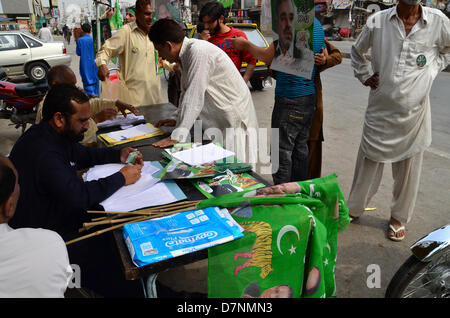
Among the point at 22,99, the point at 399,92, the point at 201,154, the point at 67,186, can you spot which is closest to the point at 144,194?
the point at 67,186

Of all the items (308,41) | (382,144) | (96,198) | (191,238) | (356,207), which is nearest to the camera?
(191,238)

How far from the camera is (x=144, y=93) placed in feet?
11.8

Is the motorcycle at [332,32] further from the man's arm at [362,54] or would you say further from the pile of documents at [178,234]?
the pile of documents at [178,234]

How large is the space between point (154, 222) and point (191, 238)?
7.4 inches

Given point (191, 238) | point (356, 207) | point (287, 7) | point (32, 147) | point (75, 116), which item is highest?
point (287, 7)

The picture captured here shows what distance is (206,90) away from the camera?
7.84ft

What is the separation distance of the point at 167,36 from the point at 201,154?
0.86 meters

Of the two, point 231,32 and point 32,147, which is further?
point 231,32

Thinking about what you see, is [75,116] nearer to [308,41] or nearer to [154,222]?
[154,222]

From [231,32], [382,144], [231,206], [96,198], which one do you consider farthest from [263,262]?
[231,32]

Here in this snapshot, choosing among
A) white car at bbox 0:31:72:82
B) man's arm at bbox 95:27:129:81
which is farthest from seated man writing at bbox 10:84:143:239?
white car at bbox 0:31:72:82

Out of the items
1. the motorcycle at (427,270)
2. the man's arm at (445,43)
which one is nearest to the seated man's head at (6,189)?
the motorcycle at (427,270)

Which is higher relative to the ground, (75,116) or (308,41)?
(308,41)

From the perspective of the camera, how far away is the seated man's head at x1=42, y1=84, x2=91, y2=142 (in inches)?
66.5
